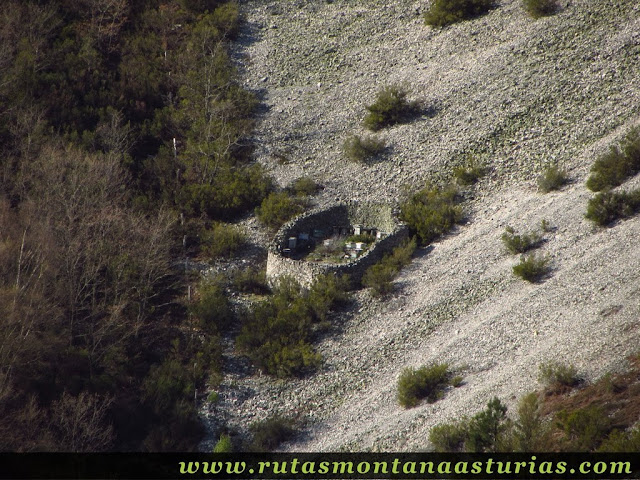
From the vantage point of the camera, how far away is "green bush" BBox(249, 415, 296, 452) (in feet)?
64.2

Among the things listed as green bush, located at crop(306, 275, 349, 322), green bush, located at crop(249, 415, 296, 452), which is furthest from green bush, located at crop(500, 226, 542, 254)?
green bush, located at crop(249, 415, 296, 452)

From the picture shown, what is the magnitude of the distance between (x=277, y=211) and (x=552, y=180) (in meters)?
8.62

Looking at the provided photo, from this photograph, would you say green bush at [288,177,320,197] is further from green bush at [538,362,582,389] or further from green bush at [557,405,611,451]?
green bush at [557,405,611,451]

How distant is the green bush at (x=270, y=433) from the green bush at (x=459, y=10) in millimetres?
21355

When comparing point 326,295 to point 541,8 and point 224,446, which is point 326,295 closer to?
point 224,446

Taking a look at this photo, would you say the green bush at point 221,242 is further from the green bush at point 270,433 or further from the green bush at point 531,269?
the green bush at point 531,269

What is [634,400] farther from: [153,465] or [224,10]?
[224,10]

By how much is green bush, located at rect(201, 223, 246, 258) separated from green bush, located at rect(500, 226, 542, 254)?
27.3 feet

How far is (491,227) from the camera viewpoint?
2522cm

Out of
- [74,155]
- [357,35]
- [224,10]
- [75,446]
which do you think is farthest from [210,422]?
[224,10]

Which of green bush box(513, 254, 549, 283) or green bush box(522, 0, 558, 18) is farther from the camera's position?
green bush box(522, 0, 558, 18)

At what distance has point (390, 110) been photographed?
31641 millimetres

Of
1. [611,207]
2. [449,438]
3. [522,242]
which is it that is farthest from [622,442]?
[611,207]

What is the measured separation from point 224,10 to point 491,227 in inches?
799
